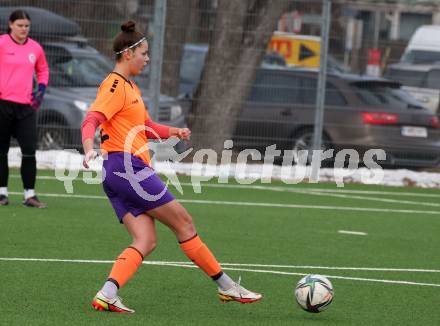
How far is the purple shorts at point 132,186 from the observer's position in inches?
310

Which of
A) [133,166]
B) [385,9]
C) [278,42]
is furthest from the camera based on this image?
[278,42]

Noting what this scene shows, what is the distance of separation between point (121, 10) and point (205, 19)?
1347 mm

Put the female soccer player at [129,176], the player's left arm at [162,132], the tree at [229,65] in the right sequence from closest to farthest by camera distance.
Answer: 1. the female soccer player at [129,176]
2. the player's left arm at [162,132]
3. the tree at [229,65]

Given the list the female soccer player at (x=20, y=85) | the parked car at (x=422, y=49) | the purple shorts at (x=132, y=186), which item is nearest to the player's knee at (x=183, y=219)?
the purple shorts at (x=132, y=186)

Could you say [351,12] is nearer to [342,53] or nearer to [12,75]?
[342,53]

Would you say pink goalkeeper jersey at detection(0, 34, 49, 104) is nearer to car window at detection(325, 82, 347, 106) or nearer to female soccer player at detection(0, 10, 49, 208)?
female soccer player at detection(0, 10, 49, 208)

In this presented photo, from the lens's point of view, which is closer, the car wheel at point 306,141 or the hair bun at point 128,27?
the hair bun at point 128,27

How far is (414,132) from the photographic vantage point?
63.9 feet

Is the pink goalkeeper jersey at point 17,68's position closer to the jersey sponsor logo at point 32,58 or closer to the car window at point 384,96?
the jersey sponsor logo at point 32,58

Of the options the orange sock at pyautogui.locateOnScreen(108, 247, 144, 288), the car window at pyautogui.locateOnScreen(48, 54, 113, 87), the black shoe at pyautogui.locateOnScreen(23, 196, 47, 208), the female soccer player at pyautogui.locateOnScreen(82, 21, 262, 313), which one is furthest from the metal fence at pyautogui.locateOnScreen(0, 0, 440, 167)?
the orange sock at pyautogui.locateOnScreen(108, 247, 144, 288)

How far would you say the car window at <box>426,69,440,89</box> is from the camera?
19.0m

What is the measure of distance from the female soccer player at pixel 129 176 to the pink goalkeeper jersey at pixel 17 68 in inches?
211

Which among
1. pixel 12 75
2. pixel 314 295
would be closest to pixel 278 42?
pixel 12 75

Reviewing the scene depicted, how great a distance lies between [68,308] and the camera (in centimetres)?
800
